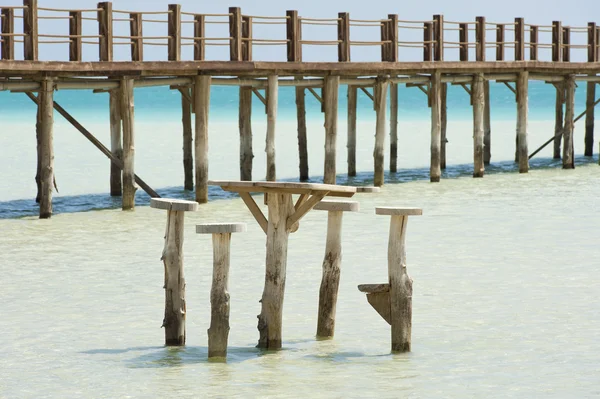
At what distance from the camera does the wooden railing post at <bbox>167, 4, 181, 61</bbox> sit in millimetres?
22969

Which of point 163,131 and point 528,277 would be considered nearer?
point 528,277

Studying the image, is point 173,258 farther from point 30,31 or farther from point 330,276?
point 30,31

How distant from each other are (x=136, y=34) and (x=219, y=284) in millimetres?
11856

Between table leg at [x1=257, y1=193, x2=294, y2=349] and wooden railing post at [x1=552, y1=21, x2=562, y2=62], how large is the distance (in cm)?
2074

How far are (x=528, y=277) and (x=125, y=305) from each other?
4944 mm

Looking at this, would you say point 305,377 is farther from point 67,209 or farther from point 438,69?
point 438,69

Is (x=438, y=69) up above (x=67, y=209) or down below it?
above

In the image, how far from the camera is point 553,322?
13.4m

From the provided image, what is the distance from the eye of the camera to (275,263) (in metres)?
11.7

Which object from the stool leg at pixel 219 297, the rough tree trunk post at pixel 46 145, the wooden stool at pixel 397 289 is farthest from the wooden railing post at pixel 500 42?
the stool leg at pixel 219 297

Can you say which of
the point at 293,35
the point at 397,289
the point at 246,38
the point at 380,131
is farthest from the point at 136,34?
the point at 397,289

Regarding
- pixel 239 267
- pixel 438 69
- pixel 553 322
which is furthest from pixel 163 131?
pixel 553 322

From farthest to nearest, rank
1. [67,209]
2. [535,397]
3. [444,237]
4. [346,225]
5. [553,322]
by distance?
1. [67,209]
2. [346,225]
3. [444,237]
4. [553,322]
5. [535,397]

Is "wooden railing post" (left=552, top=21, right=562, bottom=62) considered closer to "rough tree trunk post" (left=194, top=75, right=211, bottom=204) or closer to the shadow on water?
the shadow on water
